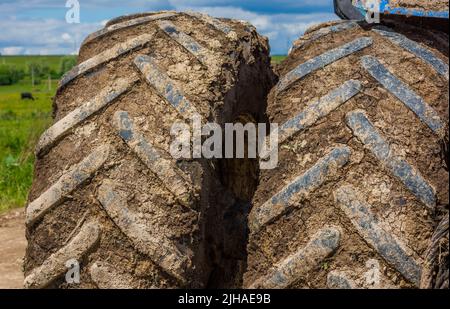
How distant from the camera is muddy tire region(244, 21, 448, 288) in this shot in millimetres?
1760

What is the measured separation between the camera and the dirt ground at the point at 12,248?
13.3ft

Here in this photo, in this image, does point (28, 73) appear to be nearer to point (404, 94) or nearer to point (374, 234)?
point (404, 94)

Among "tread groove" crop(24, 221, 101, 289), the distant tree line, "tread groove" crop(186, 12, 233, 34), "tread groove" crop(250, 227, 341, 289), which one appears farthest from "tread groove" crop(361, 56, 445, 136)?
the distant tree line

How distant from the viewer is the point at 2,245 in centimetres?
494

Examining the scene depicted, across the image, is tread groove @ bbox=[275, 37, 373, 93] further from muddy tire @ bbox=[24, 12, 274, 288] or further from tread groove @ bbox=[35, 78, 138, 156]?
tread groove @ bbox=[35, 78, 138, 156]

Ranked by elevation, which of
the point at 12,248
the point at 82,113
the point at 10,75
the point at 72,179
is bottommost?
the point at 10,75

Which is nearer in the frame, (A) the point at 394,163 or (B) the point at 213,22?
(A) the point at 394,163

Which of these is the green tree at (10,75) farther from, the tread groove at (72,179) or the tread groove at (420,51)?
the tread groove at (420,51)

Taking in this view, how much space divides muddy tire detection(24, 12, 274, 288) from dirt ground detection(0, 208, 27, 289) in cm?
212

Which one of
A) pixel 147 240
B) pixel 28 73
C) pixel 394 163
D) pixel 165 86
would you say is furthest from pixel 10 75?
pixel 394 163

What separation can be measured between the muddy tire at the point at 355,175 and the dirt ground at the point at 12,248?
2493mm

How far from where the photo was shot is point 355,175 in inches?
71.1

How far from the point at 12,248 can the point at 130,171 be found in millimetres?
3247
